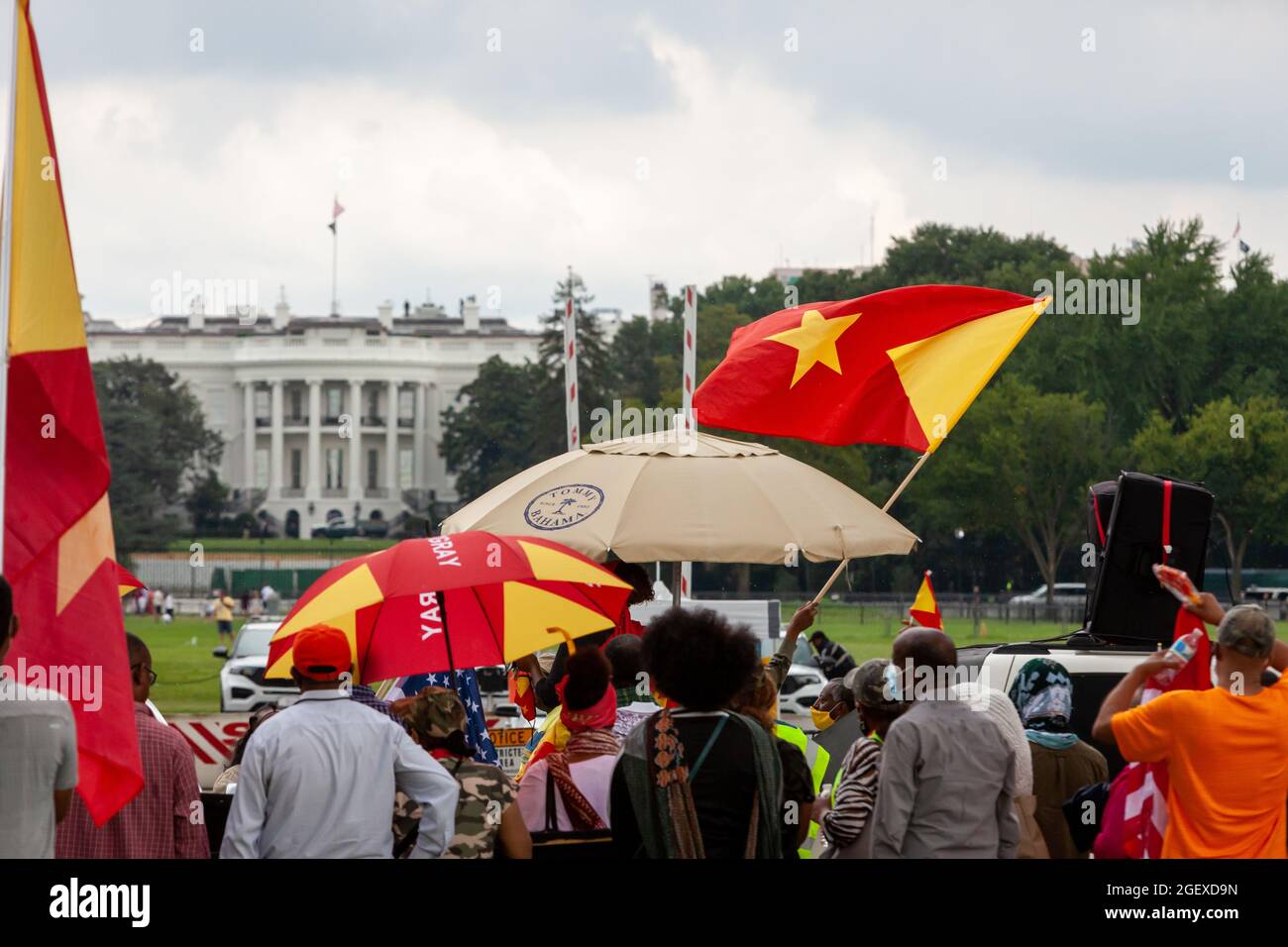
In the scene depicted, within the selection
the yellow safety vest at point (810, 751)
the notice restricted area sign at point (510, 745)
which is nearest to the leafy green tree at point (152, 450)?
the notice restricted area sign at point (510, 745)

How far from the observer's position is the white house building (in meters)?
126

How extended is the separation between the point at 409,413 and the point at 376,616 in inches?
4839

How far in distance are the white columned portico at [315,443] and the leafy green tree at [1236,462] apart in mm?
75198

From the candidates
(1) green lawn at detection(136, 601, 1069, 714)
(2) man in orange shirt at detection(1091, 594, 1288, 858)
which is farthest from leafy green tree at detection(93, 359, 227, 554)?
(2) man in orange shirt at detection(1091, 594, 1288, 858)

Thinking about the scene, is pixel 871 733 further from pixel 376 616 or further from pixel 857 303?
pixel 857 303

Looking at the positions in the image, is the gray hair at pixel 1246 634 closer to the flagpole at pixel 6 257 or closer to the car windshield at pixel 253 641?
the flagpole at pixel 6 257

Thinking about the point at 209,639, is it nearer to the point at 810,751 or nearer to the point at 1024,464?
the point at 1024,464

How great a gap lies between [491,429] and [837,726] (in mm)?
100984

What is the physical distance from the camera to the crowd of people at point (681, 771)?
5211mm

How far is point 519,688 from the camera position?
30.3 ft

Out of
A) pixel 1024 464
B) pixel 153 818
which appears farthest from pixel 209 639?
pixel 153 818

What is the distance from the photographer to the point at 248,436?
12825 centimetres

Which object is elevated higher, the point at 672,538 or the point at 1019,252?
the point at 1019,252

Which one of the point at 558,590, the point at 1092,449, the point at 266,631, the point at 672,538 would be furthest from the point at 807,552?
the point at 1092,449
